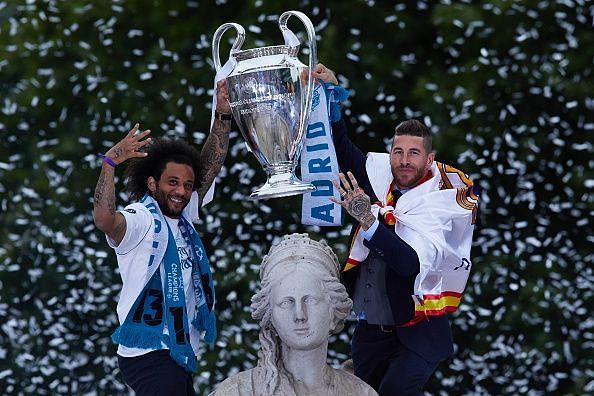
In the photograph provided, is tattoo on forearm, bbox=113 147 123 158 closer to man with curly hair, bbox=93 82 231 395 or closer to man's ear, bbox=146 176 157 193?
man with curly hair, bbox=93 82 231 395

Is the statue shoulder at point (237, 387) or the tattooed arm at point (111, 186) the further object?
the tattooed arm at point (111, 186)

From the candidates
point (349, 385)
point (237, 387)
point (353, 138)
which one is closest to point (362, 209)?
point (349, 385)

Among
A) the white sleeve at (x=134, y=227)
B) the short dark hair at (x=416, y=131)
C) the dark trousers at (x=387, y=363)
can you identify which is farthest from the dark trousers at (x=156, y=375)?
the short dark hair at (x=416, y=131)

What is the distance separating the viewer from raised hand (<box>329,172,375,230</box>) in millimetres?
4098

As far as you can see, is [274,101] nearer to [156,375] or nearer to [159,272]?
[159,272]

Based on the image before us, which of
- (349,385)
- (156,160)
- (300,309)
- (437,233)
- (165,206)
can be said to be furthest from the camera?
(156,160)

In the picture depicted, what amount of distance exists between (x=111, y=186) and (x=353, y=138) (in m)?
3.53

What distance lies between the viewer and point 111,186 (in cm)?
446

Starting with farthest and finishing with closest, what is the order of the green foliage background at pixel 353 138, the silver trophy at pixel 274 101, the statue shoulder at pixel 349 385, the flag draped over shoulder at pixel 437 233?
the green foliage background at pixel 353 138 → the flag draped over shoulder at pixel 437 233 → the silver trophy at pixel 274 101 → the statue shoulder at pixel 349 385

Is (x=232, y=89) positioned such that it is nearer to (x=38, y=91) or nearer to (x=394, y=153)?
(x=394, y=153)

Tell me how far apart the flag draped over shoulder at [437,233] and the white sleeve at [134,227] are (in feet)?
2.30

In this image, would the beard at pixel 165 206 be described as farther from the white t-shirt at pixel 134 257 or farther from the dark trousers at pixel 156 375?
the dark trousers at pixel 156 375

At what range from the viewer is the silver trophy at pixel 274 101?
13.8 feet

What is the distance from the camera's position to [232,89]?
A: 4270mm
